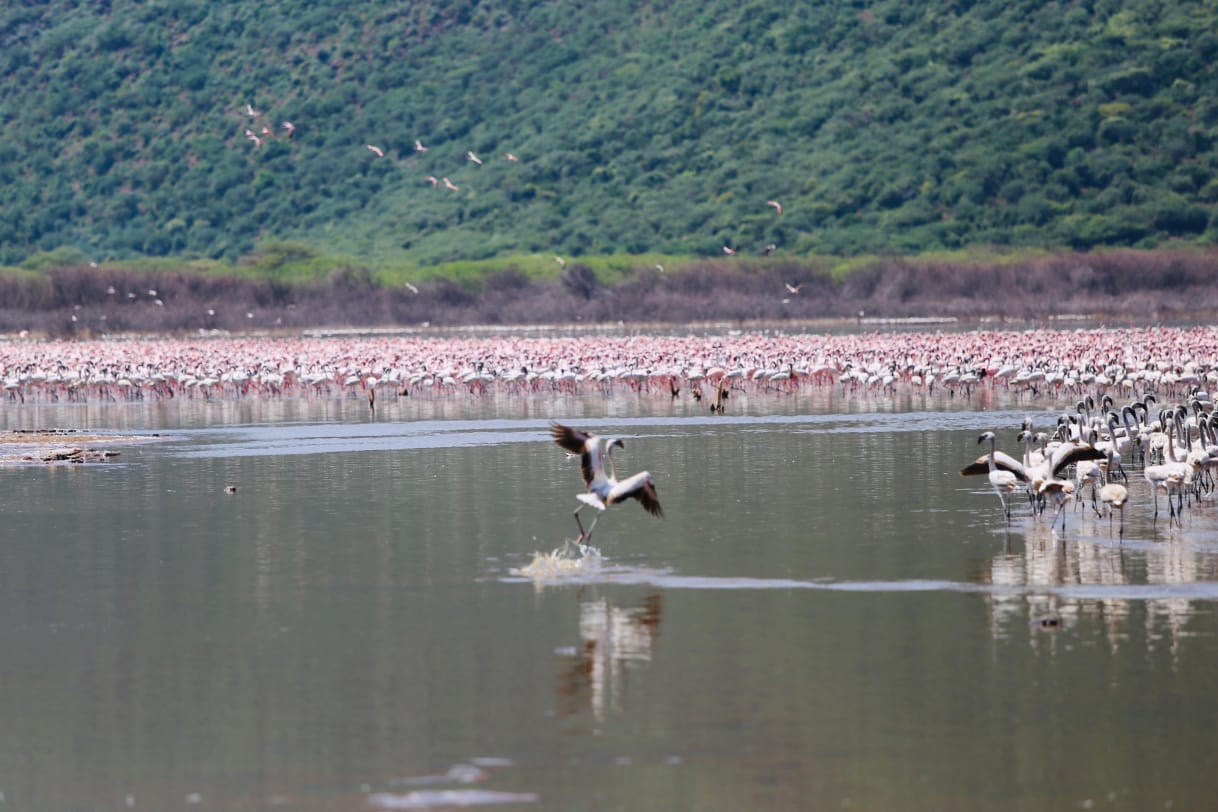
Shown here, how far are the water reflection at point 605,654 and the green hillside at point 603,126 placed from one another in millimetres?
71386

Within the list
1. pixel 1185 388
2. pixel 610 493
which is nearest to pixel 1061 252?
pixel 1185 388

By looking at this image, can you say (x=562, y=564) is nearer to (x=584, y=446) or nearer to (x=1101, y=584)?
(x=584, y=446)

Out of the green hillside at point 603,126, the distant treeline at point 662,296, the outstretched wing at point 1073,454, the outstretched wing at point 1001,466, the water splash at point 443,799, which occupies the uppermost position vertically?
the green hillside at point 603,126

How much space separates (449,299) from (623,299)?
6.14m

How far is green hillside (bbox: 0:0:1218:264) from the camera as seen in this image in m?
86.4

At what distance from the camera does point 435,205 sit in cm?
9656

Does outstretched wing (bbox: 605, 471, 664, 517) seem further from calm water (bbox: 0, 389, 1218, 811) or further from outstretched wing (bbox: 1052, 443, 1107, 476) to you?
outstretched wing (bbox: 1052, 443, 1107, 476)

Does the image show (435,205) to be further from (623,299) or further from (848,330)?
(848,330)

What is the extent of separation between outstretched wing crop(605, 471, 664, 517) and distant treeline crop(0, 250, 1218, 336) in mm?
52659

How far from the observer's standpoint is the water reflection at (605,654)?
35.8 feet

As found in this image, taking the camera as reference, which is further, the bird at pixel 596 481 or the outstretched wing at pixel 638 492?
the bird at pixel 596 481

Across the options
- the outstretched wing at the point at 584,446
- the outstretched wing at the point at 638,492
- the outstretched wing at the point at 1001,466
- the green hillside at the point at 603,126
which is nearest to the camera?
the outstretched wing at the point at 638,492

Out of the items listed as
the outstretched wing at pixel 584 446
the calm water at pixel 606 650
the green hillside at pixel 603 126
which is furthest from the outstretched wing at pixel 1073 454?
the green hillside at pixel 603 126

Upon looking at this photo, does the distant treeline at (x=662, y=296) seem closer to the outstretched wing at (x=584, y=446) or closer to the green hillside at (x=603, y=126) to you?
the green hillside at (x=603, y=126)
